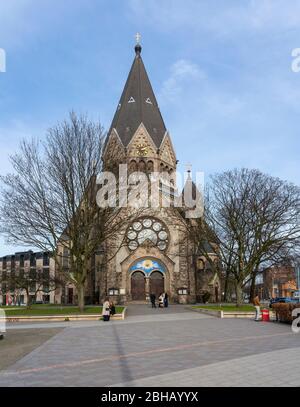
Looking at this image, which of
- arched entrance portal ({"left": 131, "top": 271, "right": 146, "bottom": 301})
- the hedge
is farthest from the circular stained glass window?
the hedge

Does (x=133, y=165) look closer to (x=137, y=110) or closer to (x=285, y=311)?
(x=137, y=110)

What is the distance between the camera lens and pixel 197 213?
1590 inches

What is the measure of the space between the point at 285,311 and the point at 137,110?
149 feet

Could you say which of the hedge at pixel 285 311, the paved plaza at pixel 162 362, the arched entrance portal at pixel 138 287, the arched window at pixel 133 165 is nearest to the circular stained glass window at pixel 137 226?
the arched entrance portal at pixel 138 287

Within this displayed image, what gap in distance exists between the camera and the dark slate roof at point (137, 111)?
195 feet

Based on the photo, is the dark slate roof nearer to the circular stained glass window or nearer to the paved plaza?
the circular stained glass window

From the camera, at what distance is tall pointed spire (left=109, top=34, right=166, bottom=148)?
59375 mm

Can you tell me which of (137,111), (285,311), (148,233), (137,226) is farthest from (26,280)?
(285,311)

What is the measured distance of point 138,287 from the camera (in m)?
50.5

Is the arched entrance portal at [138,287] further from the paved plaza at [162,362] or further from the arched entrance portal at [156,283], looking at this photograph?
the paved plaza at [162,362]

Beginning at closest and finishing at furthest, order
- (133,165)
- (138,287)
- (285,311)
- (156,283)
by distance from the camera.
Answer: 1. (285,311)
2. (138,287)
3. (156,283)
4. (133,165)

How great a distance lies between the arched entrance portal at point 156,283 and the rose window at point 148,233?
3337 millimetres
